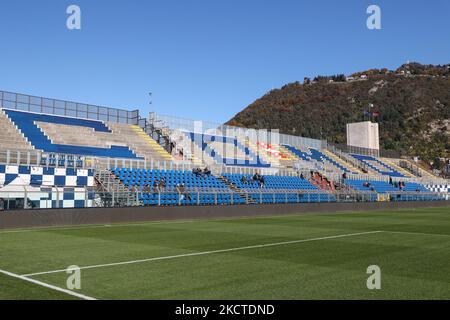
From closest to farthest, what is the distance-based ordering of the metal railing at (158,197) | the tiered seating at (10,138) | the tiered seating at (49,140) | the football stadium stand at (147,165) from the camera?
the metal railing at (158,197) < the football stadium stand at (147,165) < the tiered seating at (10,138) < the tiered seating at (49,140)

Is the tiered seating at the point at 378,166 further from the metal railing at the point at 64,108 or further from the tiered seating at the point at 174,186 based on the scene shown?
the metal railing at the point at 64,108

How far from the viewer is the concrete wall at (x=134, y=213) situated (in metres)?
16.6

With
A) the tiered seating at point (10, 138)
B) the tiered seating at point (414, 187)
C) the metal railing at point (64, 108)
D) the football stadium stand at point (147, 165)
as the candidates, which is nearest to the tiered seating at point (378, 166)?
the football stadium stand at point (147, 165)

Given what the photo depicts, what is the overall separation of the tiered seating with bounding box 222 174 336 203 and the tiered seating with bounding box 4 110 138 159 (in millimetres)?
7827

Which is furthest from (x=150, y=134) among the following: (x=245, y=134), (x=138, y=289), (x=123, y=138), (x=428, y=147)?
(x=428, y=147)

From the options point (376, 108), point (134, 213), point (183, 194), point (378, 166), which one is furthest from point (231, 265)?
point (376, 108)

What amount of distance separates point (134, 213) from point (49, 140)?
11.6 m

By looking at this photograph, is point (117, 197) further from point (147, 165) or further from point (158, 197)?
point (147, 165)

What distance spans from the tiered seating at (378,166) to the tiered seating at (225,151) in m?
18.3

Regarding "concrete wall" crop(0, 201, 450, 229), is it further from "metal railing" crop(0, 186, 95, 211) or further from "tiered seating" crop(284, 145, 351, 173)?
"tiered seating" crop(284, 145, 351, 173)

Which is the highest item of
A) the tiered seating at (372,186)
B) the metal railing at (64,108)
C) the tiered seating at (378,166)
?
the metal railing at (64,108)

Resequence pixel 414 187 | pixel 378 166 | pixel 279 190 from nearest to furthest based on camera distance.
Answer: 1. pixel 279 190
2. pixel 414 187
3. pixel 378 166

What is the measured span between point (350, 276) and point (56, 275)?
4.70 m

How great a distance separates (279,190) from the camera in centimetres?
2859
